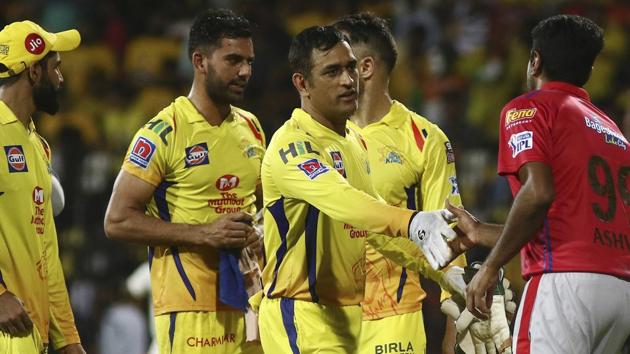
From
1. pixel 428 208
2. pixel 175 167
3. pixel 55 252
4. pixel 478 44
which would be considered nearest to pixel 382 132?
pixel 428 208

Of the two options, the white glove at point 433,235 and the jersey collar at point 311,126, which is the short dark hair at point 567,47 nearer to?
the white glove at point 433,235

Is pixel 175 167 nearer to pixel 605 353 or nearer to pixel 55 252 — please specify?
pixel 55 252

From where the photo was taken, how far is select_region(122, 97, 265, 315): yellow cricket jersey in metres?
6.69

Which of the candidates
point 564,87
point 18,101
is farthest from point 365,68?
point 18,101

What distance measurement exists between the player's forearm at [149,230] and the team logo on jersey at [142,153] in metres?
0.26

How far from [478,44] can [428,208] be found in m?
7.34

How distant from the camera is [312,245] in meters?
6.05

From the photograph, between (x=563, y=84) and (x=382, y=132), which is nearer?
(x=563, y=84)

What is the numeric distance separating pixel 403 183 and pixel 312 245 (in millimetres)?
1154

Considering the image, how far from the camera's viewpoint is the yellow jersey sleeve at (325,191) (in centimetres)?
562

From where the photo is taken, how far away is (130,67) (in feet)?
47.0

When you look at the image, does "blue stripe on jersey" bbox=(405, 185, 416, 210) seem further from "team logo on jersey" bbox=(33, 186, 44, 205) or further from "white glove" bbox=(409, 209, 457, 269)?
"team logo on jersey" bbox=(33, 186, 44, 205)

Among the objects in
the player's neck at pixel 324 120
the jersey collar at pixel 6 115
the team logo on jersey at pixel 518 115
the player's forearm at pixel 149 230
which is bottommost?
the player's forearm at pixel 149 230

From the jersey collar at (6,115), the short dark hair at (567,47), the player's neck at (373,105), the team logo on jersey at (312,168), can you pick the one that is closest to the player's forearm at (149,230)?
the jersey collar at (6,115)
